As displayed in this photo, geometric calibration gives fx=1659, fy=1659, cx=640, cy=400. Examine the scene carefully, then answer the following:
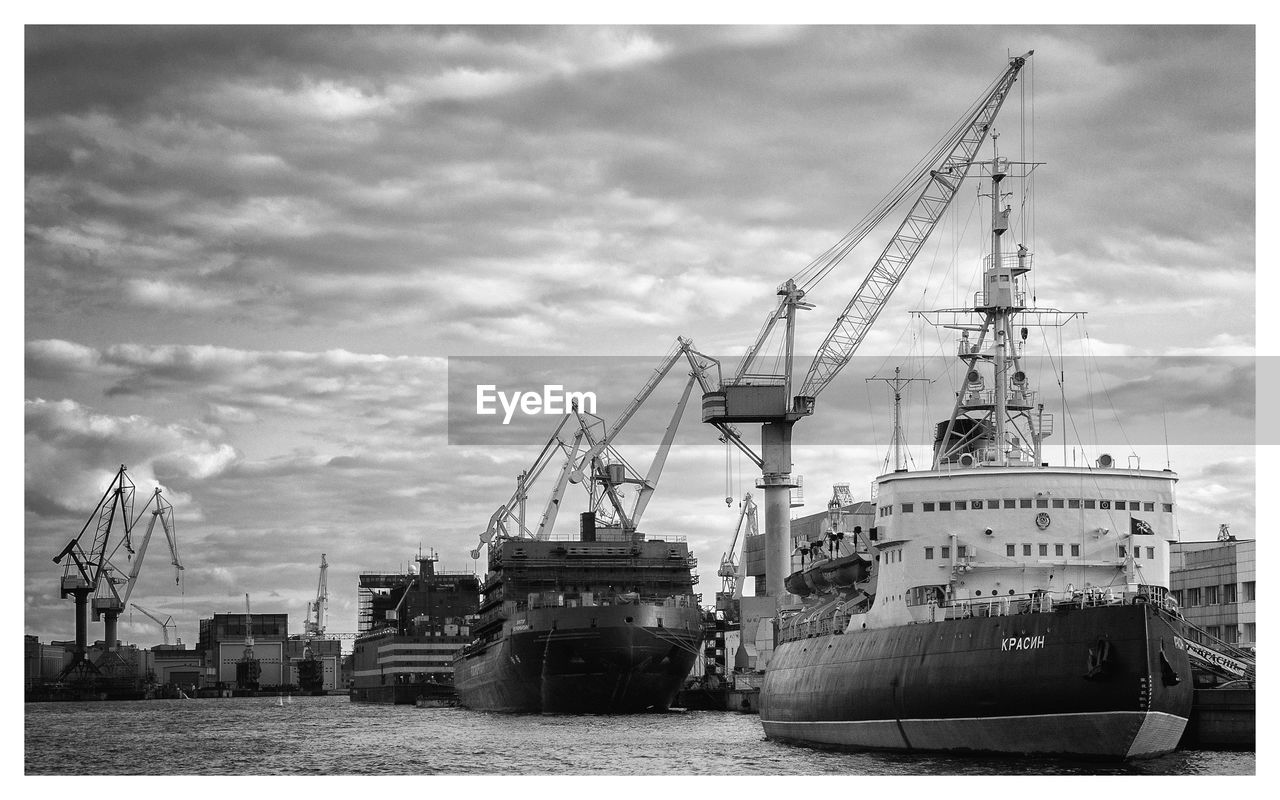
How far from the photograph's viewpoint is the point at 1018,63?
4241 cm

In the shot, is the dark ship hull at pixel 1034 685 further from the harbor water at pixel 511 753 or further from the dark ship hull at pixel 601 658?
the dark ship hull at pixel 601 658

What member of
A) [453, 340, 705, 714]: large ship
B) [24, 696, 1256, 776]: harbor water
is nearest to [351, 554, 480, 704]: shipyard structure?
[453, 340, 705, 714]: large ship

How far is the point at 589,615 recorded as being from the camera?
318 ft

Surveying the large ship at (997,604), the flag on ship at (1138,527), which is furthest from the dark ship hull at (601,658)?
the flag on ship at (1138,527)

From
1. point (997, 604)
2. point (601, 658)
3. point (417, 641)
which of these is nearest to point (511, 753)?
point (997, 604)

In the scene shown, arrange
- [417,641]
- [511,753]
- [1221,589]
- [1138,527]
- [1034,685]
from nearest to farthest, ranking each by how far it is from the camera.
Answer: [1034,685]
[1138,527]
[511,753]
[1221,589]
[417,641]

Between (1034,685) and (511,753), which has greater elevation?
(1034,685)

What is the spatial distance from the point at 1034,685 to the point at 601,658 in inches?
2124

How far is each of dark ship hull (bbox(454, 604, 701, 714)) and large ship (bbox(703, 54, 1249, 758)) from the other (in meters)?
31.2

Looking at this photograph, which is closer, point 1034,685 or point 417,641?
point 1034,685

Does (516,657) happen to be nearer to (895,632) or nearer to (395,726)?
(395,726)

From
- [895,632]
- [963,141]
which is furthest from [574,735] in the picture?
[963,141]

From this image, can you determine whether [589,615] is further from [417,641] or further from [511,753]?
[417,641]
